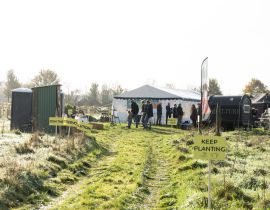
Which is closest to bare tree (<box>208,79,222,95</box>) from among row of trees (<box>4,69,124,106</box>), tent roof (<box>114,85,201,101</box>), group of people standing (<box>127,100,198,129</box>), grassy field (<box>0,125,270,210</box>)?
row of trees (<box>4,69,124,106</box>)

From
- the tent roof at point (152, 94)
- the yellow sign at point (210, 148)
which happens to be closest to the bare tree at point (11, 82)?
the tent roof at point (152, 94)

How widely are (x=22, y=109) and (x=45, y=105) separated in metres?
1.26

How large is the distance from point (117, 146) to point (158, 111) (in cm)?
1330

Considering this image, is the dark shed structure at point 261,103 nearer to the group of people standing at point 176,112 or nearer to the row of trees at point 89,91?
the group of people standing at point 176,112

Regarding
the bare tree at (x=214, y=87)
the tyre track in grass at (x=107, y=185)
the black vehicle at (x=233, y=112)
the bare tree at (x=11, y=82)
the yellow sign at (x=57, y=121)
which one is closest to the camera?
the tyre track in grass at (x=107, y=185)

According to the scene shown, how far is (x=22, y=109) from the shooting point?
18953mm

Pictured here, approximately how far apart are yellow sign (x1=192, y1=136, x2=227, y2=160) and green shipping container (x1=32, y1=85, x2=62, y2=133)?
13190 mm

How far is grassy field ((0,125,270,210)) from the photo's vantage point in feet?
22.8

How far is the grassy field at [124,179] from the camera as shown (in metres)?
6.94

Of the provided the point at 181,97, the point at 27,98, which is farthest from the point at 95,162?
the point at 181,97

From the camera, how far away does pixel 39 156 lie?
10.4 meters

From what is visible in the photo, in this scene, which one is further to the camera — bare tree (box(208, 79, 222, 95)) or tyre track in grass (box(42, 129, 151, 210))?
bare tree (box(208, 79, 222, 95))

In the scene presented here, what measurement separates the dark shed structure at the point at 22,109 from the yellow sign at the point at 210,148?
1398 cm

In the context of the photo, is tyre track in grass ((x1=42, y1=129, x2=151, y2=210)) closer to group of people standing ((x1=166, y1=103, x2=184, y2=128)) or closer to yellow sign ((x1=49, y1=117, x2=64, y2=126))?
yellow sign ((x1=49, y1=117, x2=64, y2=126))
